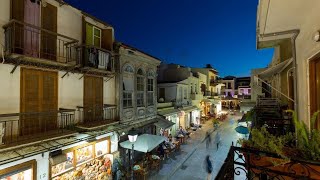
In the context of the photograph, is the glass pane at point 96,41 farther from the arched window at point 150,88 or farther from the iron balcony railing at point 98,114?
the arched window at point 150,88

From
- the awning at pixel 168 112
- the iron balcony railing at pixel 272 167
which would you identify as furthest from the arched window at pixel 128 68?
the iron balcony railing at pixel 272 167

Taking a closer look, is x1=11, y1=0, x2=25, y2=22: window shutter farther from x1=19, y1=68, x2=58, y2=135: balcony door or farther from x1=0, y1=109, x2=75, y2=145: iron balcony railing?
x1=0, y1=109, x2=75, y2=145: iron balcony railing

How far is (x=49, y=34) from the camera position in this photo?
8820mm

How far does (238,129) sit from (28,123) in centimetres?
1688

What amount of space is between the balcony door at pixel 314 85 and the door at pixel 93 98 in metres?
9.84

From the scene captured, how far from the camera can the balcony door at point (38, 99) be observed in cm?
795

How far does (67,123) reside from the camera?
384 inches

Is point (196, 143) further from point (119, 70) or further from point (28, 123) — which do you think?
point (28, 123)

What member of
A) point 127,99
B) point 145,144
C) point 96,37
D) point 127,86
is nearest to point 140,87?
point 127,86

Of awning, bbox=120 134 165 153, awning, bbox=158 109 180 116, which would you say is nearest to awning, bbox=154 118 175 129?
awning, bbox=158 109 180 116

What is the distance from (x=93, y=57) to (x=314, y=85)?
9616 millimetres

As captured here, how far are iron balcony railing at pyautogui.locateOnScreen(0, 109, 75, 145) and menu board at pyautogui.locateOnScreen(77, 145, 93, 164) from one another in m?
1.76

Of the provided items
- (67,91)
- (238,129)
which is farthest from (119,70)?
(238,129)

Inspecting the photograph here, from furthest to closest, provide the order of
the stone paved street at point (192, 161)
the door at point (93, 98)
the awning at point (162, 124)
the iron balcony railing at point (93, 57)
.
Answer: the awning at point (162, 124) < the stone paved street at point (192, 161) < the door at point (93, 98) < the iron balcony railing at point (93, 57)
